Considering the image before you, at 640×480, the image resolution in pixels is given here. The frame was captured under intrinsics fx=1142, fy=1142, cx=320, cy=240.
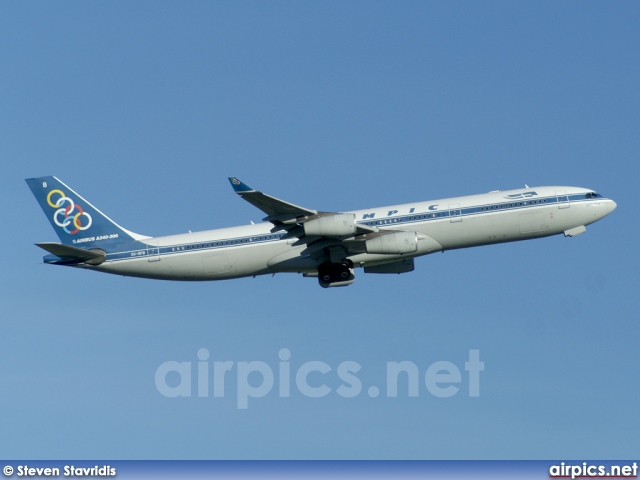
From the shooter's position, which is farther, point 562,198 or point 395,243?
point 562,198

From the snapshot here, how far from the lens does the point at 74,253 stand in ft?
210

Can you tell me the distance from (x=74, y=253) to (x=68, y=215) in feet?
15.2

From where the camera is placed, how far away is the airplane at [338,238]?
61781mm

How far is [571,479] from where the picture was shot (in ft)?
161

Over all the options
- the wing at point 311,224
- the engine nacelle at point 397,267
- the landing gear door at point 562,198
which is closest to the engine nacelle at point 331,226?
the wing at point 311,224

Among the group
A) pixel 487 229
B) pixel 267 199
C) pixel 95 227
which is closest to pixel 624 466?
pixel 487 229

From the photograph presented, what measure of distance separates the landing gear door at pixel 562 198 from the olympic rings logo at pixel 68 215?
27131 mm

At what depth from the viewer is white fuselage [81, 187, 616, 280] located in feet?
206

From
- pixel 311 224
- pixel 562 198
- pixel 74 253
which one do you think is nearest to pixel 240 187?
pixel 311 224

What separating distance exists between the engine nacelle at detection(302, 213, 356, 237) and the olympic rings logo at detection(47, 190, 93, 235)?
14660mm

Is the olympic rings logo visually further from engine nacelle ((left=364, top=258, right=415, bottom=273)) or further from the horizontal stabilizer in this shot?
engine nacelle ((left=364, top=258, right=415, bottom=273))

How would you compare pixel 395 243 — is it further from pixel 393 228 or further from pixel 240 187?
pixel 240 187

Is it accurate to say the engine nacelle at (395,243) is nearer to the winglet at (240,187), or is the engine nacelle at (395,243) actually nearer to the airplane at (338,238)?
the airplane at (338,238)

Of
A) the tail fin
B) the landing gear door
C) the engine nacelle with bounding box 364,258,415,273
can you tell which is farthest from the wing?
the landing gear door
